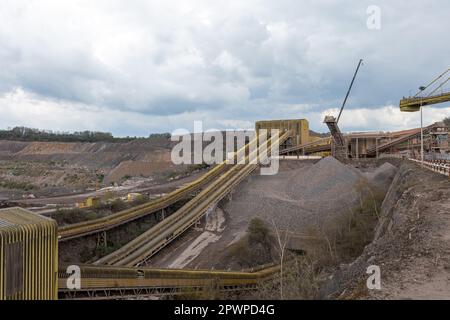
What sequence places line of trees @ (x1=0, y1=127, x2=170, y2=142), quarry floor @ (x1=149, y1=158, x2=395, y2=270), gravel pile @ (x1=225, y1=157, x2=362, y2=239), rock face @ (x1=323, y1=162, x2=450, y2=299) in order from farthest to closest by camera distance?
1. line of trees @ (x1=0, y1=127, x2=170, y2=142)
2. gravel pile @ (x1=225, y1=157, x2=362, y2=239)
3. quarry floor @ (x1=149, y1=158, x2=395, y2=270)
4. rock face @ (x1=323, y1=162, x2=450, y2=299)

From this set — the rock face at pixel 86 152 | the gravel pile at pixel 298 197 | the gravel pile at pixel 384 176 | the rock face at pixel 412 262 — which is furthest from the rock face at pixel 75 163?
the rock face at pixel 412 262

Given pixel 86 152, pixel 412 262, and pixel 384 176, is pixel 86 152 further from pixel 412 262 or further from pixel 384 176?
pixel 412 262

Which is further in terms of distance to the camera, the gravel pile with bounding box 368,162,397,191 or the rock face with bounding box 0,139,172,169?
the rock face with bounding box 0,139,172,169

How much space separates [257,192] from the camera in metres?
35.3

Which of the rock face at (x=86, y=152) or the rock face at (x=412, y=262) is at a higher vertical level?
the rock face at (x=86, y=152)

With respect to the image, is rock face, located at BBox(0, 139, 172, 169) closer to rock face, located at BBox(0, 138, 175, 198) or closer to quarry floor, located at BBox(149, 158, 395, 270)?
rock face, located at BBox(0, 138, 175, 198)

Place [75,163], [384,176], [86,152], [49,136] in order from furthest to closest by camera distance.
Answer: [49,136] → [86,152] → [75,163] → [384,176]

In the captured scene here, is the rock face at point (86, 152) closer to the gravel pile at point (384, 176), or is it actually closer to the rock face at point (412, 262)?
the gravel pile at point (384, 176)

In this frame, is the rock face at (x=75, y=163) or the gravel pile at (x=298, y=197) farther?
the rock face at (x=75, y=163)

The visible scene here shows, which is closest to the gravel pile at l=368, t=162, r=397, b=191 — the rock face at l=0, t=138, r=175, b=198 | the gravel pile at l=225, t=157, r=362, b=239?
the gravel pile at l=225, t=157, r=362, b=239

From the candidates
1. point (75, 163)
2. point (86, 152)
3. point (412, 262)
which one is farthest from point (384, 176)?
point (86, 152)
